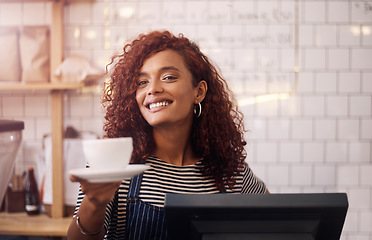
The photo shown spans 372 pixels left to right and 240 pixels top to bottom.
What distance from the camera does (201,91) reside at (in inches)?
58.7

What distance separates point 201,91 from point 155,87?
256 mm

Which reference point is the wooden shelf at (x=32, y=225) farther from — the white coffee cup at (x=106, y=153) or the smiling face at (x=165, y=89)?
the white coffee cup at (x=106, y=153)

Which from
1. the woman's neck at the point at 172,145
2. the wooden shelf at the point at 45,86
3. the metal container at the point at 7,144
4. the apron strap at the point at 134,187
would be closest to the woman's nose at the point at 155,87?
the woman's neck at the point at 172,145

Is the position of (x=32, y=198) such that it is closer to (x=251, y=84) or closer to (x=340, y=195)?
(x=251, y=84)

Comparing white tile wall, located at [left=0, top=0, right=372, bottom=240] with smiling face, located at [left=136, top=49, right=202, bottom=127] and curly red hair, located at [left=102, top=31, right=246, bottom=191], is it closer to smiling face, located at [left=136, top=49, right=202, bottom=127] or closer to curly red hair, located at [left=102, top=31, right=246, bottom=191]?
curly red hair, located at [left=102, top=31, right=246, bottom=191]

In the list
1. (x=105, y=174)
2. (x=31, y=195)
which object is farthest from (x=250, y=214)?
(x=31, y=195)

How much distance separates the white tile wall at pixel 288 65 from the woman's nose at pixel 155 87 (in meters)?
1.19

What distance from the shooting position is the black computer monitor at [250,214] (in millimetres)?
772

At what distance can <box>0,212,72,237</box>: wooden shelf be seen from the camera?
6.89 feet

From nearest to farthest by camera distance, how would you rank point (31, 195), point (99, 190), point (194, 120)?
point (99, 190)
point (194, 120)
point (31, 195)

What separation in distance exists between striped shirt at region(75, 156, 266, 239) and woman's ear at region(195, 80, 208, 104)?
23 cm

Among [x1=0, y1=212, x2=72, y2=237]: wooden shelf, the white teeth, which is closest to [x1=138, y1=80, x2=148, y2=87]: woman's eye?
the white teeth

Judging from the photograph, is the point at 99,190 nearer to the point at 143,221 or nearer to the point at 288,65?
the point at 143,221

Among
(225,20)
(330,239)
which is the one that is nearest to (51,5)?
(225,20)
